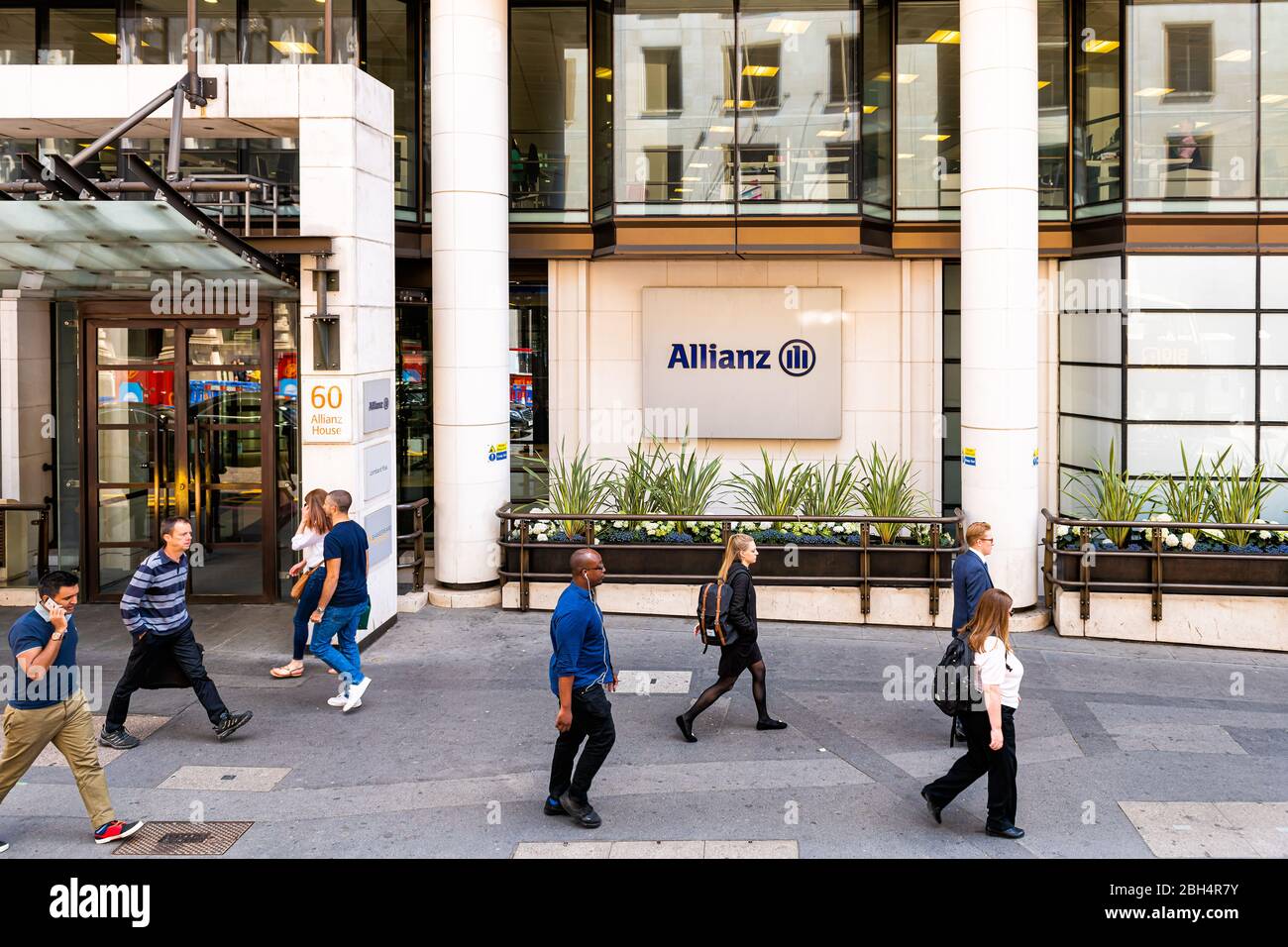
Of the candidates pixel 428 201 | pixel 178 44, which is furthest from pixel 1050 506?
pixel 178 44

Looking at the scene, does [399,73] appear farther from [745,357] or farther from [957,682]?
[957,682]

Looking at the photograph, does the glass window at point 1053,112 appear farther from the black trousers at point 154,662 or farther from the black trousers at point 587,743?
the black trousers at point 154,662

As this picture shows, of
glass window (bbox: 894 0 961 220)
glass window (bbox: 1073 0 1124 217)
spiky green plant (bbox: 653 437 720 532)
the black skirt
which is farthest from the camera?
glass window (bbox: 894 0 961 220)

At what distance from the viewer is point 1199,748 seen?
10.2 meters

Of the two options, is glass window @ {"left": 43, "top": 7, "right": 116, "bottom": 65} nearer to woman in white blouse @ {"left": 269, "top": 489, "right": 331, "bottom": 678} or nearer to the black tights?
woman in white blouse @ {"left": 269, "top": 489, "right": 331, "bottom": 678}

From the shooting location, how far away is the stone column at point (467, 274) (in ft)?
49.5

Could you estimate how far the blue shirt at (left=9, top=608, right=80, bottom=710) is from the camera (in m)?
7.68

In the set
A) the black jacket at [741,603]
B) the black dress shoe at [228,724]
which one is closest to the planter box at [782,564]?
the black jacket at [741,603]

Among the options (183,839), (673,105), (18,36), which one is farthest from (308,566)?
(18,36)

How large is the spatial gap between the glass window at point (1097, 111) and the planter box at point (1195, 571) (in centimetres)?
516

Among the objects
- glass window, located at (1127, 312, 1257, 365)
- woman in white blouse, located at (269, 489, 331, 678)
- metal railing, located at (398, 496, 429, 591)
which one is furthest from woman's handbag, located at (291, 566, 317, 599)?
glass window, located at (1127, 312, 1257, 365)

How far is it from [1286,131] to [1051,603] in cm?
725

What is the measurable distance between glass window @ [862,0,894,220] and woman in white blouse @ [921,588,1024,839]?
33.8 feet
